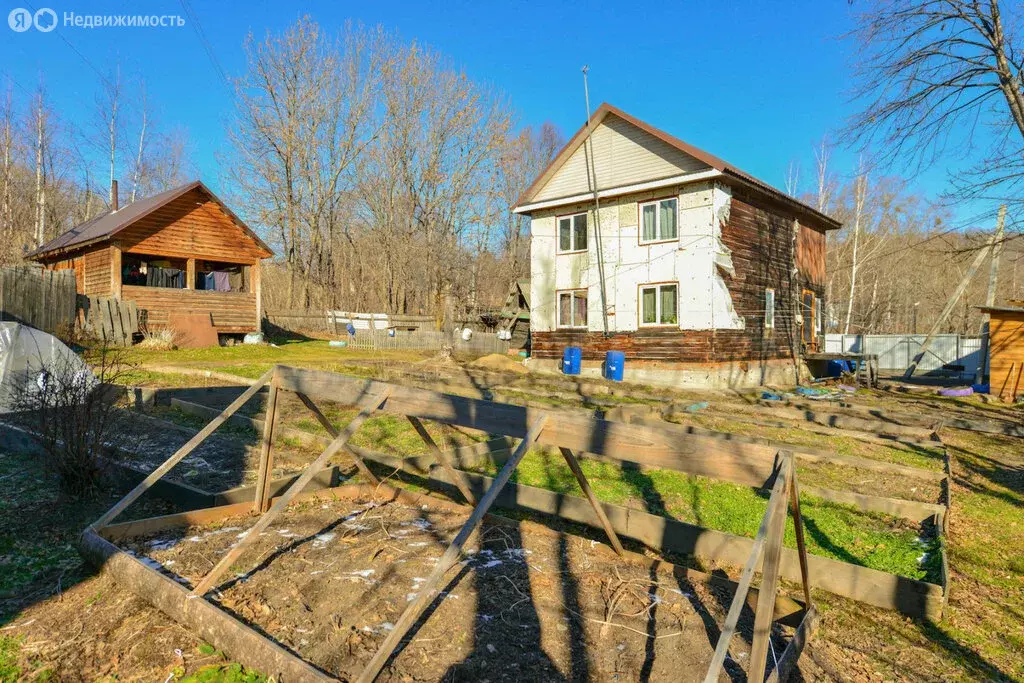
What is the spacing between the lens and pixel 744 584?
270 centimetres

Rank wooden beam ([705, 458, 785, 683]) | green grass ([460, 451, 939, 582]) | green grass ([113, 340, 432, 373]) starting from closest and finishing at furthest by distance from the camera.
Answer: wooden beam ([705, 458, 785, 683])
green grass ([460, 451, 939, 582])
green grass ([113, 340, 432, 373])

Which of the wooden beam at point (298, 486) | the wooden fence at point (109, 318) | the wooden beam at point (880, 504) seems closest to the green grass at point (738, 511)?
the wooden beam at point (880, 504)

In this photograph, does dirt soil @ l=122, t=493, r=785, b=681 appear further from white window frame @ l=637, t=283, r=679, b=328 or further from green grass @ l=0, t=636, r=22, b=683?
white window frame @ l=637, t=283, r=679, b=328

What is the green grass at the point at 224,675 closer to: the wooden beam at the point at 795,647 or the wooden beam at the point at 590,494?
the wooden beam at the point at 590,494

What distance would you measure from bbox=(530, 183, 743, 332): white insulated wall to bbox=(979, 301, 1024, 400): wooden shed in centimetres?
755

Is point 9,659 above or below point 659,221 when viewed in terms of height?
below

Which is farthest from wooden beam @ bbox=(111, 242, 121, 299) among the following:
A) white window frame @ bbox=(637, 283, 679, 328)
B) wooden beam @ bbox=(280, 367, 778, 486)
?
wooden beam @ bbox=(280, 367, 778, 486)

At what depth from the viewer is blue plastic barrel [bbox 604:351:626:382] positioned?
65.2 ft

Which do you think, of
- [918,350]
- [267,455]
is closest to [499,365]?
[267,455]

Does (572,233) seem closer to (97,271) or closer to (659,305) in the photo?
(659,305)

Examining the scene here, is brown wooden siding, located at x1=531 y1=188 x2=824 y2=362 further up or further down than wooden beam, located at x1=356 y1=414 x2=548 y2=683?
further up

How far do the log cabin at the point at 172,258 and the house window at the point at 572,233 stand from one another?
12.0 metres

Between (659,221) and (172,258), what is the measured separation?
60.3 ft

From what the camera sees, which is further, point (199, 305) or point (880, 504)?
point (199, 305)
